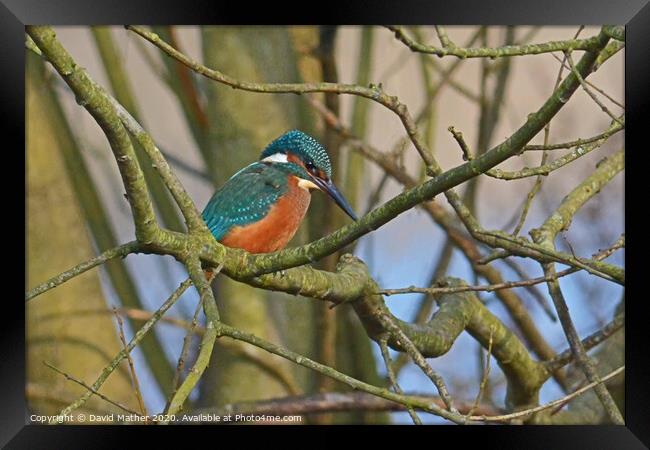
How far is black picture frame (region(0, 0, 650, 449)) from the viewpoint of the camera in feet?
7.06

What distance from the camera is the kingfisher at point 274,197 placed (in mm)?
2422

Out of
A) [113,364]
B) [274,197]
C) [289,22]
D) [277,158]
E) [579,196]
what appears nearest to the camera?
[113,364]

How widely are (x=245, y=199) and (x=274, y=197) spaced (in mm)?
82

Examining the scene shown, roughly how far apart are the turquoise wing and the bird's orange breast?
16mm

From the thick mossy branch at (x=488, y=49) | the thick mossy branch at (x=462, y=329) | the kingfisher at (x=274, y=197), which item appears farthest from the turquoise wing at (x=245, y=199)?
the thick mossy branch at (x=488, y=49)

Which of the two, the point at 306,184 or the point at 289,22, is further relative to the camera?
the point at 306,184

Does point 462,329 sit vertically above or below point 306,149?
below

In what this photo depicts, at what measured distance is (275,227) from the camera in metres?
2.48

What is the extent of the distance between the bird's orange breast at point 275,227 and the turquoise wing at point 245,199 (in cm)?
2

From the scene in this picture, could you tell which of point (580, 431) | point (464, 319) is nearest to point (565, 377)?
point (580, 431)

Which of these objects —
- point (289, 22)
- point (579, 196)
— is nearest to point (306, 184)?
point (289, 22)

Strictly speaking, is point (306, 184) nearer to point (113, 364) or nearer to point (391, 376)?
point (391, 376)

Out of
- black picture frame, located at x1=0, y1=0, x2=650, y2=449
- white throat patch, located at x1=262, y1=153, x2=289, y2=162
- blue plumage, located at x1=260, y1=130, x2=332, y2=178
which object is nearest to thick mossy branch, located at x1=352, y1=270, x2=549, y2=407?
black picture frame, located at x1=0, y1=0, x2=650, y2=449

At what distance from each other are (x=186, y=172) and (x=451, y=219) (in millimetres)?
973
